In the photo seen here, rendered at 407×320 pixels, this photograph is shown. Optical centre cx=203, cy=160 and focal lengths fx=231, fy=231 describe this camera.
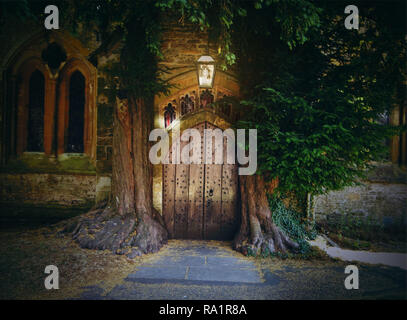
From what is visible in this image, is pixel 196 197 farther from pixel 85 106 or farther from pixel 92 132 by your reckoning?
pixel 85 106

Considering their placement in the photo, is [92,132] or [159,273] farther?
[92,132]

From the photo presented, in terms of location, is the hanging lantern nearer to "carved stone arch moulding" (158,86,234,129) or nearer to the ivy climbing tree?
the ivy climbing tree

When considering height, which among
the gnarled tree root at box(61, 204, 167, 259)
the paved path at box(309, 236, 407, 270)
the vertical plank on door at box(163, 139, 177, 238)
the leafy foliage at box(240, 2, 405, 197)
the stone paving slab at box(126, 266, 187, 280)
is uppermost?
the leafy foliage at box(240, 2, 405, 197)

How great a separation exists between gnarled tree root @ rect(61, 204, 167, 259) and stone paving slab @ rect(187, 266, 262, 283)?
1.22m

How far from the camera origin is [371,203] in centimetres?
656


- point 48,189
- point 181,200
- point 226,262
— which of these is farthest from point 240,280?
point 48,189

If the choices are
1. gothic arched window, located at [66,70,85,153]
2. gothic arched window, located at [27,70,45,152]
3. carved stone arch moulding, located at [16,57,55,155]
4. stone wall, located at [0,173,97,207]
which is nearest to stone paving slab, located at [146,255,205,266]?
stone wall, located at [0,173,97,207]

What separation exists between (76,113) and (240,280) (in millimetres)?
6470

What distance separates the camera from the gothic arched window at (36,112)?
7004 mm

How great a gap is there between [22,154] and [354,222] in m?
9.86

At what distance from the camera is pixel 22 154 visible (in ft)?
22.7

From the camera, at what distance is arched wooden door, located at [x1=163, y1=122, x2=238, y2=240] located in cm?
563

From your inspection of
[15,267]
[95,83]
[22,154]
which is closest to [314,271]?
[15,267]

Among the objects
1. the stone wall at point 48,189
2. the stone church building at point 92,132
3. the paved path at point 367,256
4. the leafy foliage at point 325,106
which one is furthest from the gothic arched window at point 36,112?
the paved path at point 367,256
